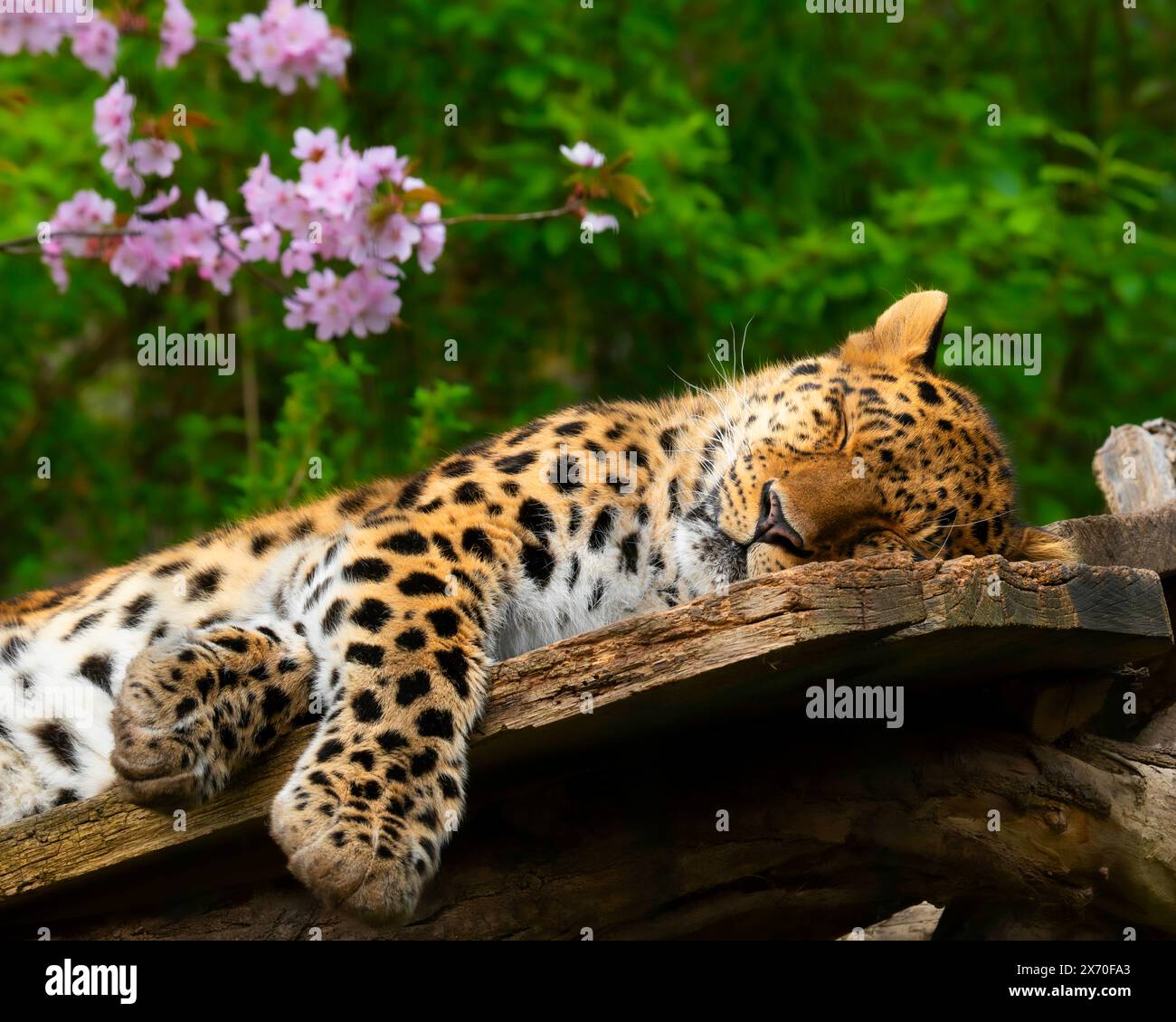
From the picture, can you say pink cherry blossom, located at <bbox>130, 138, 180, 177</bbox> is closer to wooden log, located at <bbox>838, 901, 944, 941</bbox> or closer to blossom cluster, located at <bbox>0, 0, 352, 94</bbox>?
blossom cluster, located at <bbox>0, 0, 352, 94</bbox>

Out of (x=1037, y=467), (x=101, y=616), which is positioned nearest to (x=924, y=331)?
(x=101, y=616)

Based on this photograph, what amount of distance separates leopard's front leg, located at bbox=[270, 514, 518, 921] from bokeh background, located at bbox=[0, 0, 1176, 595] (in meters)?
3.26

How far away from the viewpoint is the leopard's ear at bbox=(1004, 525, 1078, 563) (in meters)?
4.59

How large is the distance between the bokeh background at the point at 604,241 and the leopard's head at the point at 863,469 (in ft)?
10.3

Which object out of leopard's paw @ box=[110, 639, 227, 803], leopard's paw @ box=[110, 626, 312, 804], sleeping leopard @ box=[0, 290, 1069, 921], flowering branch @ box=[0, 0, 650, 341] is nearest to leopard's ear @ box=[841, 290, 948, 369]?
sleeping leopard @ box=[0, 290, 1069, 921]

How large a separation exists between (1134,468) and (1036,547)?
2.14 meters

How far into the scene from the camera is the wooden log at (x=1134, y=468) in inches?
250

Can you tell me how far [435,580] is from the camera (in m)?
4.12

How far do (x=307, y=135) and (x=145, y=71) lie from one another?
3.80 m

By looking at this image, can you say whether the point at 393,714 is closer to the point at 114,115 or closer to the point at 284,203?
the point at 284,203

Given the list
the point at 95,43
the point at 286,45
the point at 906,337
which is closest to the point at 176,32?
the point at 95,43

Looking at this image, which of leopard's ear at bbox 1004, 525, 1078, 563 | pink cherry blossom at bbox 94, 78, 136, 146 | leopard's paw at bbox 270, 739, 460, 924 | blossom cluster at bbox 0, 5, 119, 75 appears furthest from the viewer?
blossom cluster at bbox 0, 5, 119, 75

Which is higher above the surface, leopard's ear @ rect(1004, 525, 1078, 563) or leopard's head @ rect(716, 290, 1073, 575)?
leopard's head @ rect(716, 290, 1073, 575)

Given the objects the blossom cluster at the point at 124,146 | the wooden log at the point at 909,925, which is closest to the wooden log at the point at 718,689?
the wooden log at the point at 909,925
